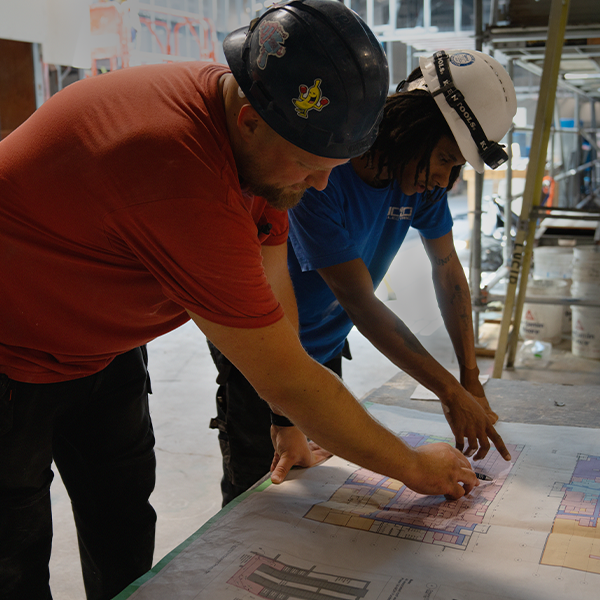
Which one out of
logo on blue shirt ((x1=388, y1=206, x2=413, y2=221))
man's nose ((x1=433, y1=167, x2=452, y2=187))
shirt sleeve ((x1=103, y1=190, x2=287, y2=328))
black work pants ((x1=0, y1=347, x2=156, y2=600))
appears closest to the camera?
shirt sleeve ((x1=103, y1=190, x2=287, y2=328))

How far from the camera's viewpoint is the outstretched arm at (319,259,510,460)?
1183mm

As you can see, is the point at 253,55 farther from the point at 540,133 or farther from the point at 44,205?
the point at 540,133

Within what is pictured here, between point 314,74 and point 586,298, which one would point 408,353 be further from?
point 586,298

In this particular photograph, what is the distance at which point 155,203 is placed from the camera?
74cm

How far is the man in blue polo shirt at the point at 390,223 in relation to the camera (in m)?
1.20

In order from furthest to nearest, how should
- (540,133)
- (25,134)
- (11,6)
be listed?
(11,6)
(540,133)
(25,134)

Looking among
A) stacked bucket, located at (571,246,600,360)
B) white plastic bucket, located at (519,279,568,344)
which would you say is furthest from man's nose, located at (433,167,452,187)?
white plastic bucket, located at (519,279,568,344)

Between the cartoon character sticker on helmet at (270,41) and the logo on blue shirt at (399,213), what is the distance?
2.19 ft

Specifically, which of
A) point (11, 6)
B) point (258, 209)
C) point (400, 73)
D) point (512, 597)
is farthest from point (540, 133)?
point (400, 73)

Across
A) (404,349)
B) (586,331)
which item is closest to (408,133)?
(404,349)

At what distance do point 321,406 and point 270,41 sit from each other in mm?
483

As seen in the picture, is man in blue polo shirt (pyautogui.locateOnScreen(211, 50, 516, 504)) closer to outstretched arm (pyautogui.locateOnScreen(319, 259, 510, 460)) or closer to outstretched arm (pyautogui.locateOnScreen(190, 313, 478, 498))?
outstretched arm (pyautogui.locateOnScreen(319, 259, 510, 460))

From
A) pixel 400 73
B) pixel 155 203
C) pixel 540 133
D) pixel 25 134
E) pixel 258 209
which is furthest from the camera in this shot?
pixel 400 73

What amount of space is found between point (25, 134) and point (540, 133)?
249 cm
